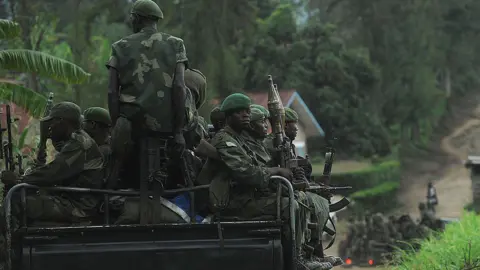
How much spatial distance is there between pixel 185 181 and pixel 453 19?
61816mm

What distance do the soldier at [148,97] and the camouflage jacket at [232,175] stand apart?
0.92 feet

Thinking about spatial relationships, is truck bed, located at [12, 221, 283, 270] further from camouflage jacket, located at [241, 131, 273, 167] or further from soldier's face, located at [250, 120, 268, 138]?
soldier's face, located at [250, 120, 268, 138]

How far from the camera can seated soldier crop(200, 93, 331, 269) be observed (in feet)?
24.9

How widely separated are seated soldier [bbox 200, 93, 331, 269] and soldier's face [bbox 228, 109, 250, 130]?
6 centimetres

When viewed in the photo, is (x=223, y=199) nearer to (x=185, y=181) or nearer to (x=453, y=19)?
(x=185, y=181)

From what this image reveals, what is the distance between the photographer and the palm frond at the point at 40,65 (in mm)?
17016

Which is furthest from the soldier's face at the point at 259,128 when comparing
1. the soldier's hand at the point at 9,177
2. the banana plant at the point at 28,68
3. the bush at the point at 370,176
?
the bush at the point at 370,176

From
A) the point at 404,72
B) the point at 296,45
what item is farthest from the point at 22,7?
the point at 404,72

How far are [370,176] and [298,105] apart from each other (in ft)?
43.7

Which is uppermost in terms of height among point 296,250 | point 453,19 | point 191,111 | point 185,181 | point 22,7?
point 453,19

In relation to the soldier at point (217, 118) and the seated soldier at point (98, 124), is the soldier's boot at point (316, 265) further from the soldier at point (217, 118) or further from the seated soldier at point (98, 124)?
the seated soldier at point (98, 124)

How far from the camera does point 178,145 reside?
25.5 feet

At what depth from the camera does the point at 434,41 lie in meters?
63.8

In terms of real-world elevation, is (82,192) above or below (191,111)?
below
